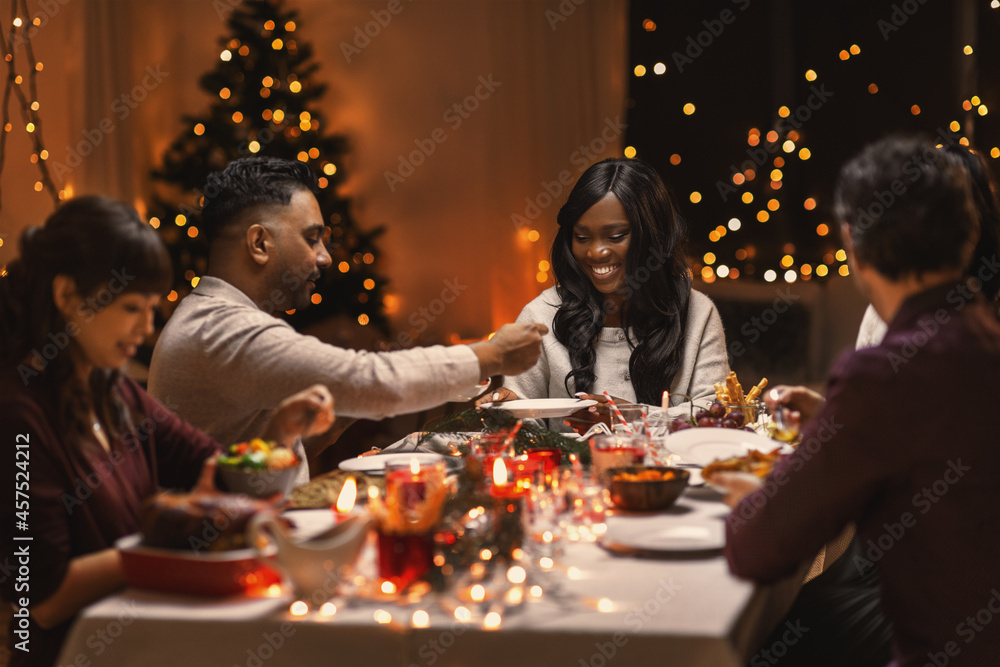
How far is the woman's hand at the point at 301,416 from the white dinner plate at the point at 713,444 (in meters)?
0.73

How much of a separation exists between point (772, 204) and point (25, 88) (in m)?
4.01

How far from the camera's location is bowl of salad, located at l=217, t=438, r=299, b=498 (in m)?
1.45

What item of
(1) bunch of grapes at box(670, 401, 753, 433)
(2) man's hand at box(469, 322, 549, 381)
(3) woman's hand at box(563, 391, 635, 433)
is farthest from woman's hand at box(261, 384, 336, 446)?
(3) woman's hand at box(563, 391, 635, 433)

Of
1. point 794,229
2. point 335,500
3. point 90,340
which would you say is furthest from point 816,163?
point 90,340

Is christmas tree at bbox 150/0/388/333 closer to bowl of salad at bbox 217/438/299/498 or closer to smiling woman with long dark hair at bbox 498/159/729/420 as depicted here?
smiling woman with long dark hair at bbox 498/159/729/420

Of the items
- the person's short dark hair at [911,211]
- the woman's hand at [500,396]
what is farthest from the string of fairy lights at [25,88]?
the person's short dark hair at [911,211]

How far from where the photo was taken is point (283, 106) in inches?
203

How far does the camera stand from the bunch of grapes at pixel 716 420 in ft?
7.20

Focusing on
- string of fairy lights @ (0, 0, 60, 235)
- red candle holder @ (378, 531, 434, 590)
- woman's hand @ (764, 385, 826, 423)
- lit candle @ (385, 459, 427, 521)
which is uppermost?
string of fairy lights @ (0, 0, 60, 235)

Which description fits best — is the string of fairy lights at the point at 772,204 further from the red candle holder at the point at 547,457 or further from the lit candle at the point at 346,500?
the lit candle at the point at 346,500

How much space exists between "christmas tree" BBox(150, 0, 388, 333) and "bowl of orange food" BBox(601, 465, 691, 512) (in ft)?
12.3

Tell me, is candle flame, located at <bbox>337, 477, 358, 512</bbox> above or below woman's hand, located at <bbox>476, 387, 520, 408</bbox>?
above

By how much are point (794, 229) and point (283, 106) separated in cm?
288

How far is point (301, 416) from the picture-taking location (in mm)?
1678
